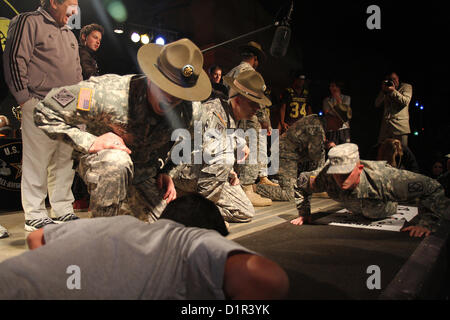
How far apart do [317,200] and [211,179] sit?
2.20 meters

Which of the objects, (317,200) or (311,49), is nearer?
(317,200)

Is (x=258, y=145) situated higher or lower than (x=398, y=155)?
higher

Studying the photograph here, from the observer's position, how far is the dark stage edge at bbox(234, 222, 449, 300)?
1.33 metres

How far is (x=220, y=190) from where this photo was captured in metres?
2.54

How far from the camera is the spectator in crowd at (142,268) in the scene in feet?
2.77

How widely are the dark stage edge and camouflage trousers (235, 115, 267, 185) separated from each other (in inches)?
52.1

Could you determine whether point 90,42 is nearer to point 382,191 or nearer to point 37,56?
point 37,56

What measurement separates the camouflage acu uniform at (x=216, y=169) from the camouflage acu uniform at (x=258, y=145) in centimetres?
86

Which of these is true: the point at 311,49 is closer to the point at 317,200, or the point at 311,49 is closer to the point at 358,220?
the point at 317,200

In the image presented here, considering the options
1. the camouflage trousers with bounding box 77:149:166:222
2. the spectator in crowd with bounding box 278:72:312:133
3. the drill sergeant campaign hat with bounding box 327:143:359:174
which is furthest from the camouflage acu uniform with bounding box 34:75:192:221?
the spectator in crowd with bounding box 278:72:312:133

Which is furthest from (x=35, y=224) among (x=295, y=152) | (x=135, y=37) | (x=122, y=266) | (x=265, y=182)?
(x=135, y=37)

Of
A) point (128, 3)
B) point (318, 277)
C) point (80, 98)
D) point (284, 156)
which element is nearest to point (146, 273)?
point (318, 277)

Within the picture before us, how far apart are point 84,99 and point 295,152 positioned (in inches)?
116

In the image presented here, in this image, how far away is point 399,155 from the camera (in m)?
4.71
